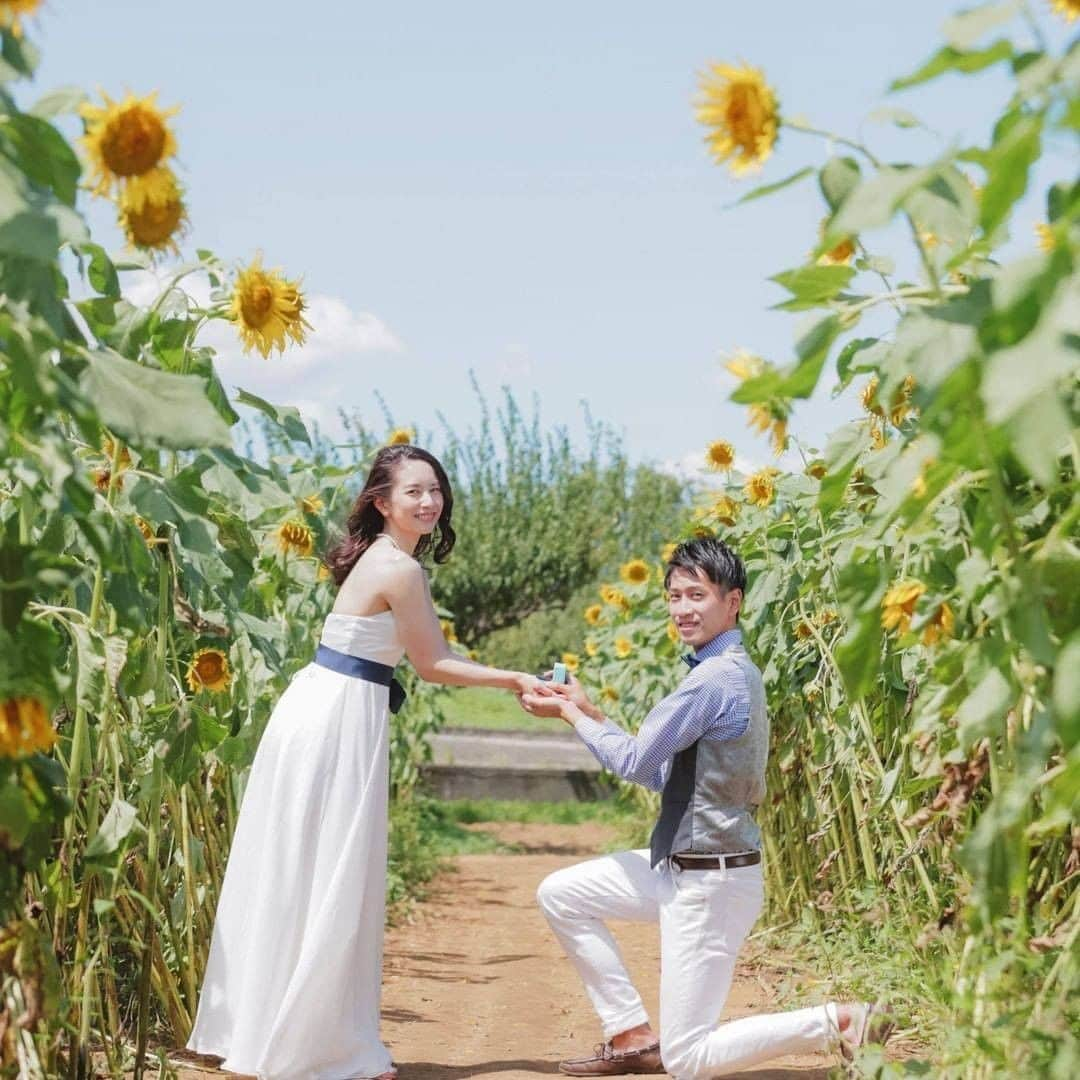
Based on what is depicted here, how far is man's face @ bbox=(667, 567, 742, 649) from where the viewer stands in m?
3.58

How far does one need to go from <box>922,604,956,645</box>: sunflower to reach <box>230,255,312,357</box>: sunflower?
Result: 125 centimetres

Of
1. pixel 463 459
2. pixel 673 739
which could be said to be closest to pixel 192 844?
pixel 673 739

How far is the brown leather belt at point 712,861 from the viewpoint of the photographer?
135 inches

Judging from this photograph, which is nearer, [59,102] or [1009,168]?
[1009,168]

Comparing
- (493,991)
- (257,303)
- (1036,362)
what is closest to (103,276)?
(257,303)

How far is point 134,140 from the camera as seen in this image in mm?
2133

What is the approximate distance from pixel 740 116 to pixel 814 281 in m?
0.24

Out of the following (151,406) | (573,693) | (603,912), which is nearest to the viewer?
(151,406)

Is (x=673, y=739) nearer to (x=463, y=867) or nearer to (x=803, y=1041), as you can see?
(x=803, y=1041)

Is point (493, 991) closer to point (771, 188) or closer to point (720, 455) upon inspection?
point (720, 455)

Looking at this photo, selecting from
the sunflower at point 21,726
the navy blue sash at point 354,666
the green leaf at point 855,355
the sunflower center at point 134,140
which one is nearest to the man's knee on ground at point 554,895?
the navy blue sash at point 354,666

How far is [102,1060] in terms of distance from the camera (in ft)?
11.6

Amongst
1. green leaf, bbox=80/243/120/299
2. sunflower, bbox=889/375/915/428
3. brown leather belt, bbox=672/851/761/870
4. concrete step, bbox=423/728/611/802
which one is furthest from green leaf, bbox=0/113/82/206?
concrete step, bbox=423/728/611/802

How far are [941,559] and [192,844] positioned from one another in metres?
1.97
